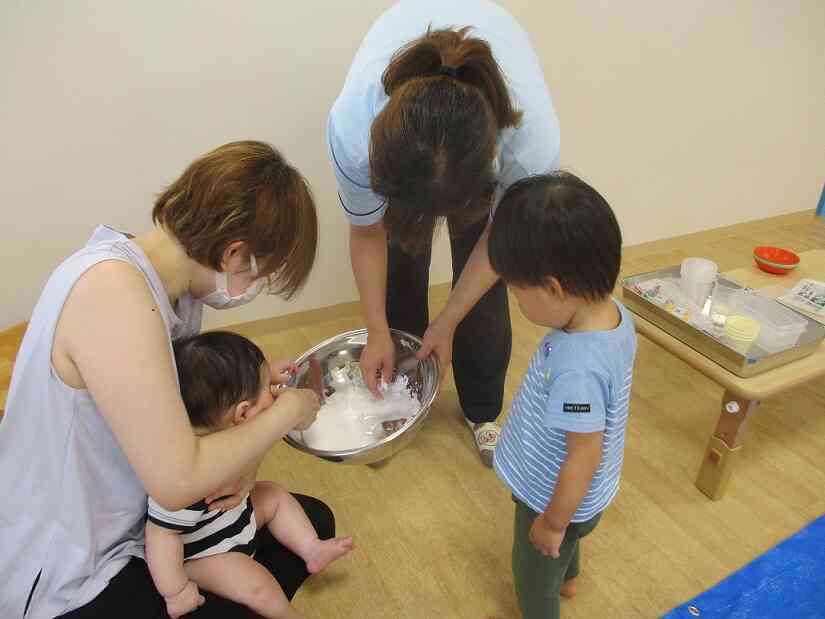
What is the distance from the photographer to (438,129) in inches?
29.5

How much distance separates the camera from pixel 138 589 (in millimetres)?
827

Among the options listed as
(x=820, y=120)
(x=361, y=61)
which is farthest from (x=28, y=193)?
(x=820, y=120)

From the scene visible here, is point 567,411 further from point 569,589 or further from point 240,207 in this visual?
point 569,589

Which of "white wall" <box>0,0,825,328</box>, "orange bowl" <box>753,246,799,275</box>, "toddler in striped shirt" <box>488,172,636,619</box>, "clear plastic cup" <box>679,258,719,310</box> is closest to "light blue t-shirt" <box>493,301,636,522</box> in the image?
"toddler in striped shirt" <box>488,172,636,619</box>

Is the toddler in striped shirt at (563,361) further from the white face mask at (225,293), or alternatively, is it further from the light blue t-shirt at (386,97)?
the white face mask at (225,293)

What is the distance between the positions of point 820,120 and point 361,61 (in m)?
2.83

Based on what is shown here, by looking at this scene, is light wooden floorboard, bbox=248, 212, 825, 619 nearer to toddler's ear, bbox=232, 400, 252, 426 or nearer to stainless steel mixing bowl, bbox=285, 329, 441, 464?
stainless steel mixing bowl, bbox=285, 329, 441, 464

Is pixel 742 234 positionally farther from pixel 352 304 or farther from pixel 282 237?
pixel 282 237

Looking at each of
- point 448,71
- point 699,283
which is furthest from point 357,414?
point 699,283

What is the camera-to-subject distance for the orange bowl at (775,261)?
171 cm

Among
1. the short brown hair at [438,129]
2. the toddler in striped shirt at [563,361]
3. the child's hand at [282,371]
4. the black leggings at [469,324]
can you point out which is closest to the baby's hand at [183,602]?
the child's hand at [282,371]

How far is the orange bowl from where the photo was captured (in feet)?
5.59

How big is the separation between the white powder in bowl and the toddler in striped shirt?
1.34 feet

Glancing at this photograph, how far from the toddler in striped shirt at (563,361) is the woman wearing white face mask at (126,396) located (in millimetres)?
321
